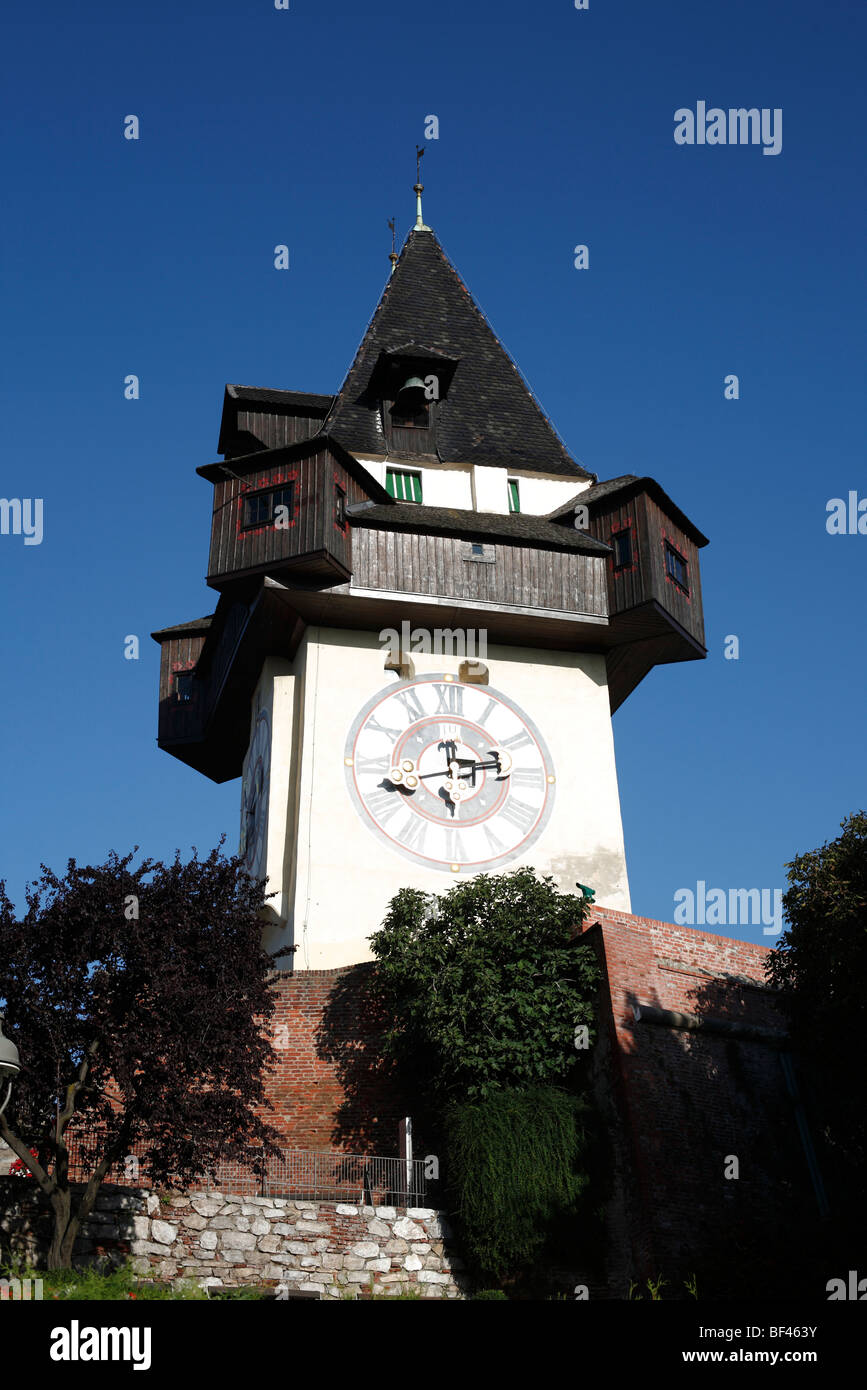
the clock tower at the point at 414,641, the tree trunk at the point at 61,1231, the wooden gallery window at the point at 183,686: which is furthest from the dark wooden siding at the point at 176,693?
the tree trunk at the point at 61,1231

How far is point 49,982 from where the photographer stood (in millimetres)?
17125

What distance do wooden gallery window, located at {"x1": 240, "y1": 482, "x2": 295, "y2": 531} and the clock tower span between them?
0.15ft

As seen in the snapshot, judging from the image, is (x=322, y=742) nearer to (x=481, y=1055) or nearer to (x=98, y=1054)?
(x=481, y=1055)

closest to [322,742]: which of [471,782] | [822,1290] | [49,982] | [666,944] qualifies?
[471,782]

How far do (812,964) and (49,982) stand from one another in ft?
30.9

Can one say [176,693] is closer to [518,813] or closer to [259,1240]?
[518,813]

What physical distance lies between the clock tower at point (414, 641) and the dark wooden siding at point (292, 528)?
42mm

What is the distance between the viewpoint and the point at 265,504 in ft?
90.8

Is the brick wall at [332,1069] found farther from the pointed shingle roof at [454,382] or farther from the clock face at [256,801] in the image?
the pointed shingle roof at [454,382]

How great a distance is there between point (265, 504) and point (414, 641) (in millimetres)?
A: 3753

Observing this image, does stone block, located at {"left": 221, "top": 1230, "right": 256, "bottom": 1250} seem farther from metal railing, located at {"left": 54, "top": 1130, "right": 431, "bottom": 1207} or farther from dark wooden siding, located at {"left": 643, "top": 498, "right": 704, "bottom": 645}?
dark wooden siding, located at {"left": 643, "top": 498, "right": 704, "bottom": 645}

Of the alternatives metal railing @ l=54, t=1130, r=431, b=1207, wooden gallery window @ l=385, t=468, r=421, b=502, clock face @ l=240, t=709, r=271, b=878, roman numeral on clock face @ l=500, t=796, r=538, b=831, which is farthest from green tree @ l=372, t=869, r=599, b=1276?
wooden gallery window @ l=385, t=468, r=421, b=502

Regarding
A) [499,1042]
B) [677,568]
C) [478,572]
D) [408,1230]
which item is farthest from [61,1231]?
[677,568]

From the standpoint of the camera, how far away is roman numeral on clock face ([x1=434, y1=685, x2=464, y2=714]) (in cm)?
2792
